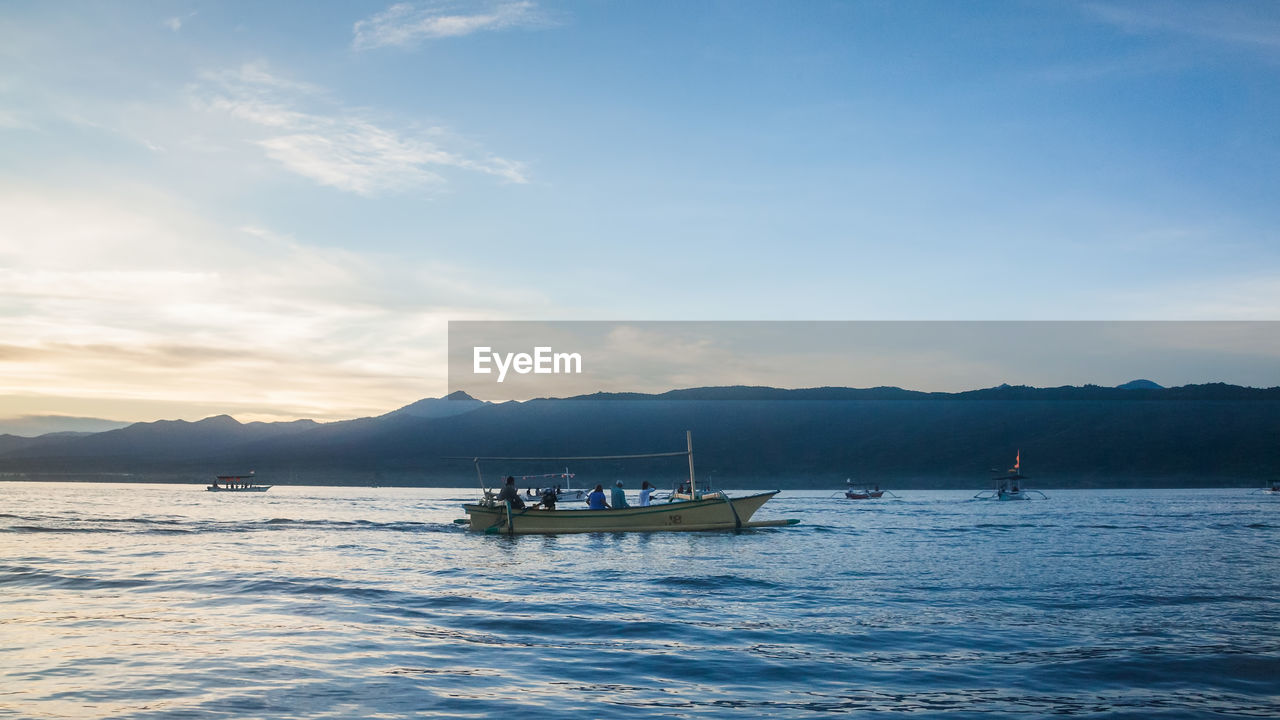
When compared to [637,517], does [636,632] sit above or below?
below

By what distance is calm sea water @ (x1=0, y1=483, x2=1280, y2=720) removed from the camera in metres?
10.1

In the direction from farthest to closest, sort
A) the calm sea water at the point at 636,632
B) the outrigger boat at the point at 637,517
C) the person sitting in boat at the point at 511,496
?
1. the person sitting in boat at the point at 511,496
2. the outrigger boat at the point at 637,517
3. the calm sea water at the point at 636,632

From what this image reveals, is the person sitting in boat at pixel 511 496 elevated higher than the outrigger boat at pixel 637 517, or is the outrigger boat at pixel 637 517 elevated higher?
the person sitting in boat at pixel 511 496

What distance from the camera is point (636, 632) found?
14.7 metres

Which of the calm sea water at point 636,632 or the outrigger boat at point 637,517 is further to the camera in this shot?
the outrigger boat at point 637,517

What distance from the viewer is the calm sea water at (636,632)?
10.1 metres

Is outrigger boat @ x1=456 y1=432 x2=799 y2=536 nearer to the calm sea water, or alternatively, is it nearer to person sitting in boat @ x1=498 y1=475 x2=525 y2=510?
person sitting in boat @ x1=498 y1=475 x2=525 y2=510

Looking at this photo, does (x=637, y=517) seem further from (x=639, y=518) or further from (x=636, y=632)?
(x=636, y=632)

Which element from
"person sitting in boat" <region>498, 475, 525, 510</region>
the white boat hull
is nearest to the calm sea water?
the white boat hull

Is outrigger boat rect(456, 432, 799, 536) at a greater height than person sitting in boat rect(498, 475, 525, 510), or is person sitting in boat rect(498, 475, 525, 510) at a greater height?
person sitting in boat rect(498, 475, 525, 510)

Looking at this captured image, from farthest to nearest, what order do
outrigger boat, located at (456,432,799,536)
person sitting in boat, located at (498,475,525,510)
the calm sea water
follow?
person sitting in boat, located at (498,475,525,510) → outrigger boat, located at (456,432,799,536) → the calm sea water

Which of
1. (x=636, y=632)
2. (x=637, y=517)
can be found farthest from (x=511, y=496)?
(x=636, y=632)

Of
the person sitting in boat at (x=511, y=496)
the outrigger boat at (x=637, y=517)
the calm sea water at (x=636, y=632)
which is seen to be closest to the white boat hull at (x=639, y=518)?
the outrigger boat at (x=637, y=517)

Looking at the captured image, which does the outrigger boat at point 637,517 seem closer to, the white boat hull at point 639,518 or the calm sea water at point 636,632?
the white boat hull at point 639,518
